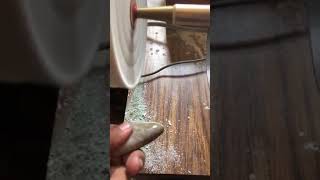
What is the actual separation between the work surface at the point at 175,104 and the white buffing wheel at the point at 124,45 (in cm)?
7

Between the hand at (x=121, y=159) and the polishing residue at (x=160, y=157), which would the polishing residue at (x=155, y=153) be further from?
the hand at (x=121, y=159)

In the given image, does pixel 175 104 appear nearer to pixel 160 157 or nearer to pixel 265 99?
pixel 160 157

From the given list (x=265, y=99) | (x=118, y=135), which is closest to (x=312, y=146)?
(x=265, y=99)

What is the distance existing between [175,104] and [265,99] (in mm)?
404

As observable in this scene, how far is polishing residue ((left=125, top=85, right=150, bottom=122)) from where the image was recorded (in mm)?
668

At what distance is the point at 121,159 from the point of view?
18.8 inches

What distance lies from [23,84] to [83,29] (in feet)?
0.18

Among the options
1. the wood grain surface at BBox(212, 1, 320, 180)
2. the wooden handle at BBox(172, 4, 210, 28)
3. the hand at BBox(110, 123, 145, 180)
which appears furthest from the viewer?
the wooden handle at BBox(172, 4, 210, 28)

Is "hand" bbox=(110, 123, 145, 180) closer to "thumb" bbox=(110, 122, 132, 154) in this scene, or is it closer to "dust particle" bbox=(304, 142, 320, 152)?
"thumb" bbox=(110, 122, 132, 154)

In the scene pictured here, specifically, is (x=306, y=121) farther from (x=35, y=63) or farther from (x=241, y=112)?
(x=35, y=63)

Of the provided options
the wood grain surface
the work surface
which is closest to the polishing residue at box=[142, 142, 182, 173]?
the work surface

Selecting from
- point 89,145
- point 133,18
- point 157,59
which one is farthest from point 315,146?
point 157,59

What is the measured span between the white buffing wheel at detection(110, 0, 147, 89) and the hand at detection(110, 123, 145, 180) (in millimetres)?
55

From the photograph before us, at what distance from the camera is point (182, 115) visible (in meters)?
0.71
